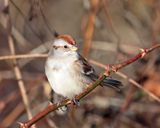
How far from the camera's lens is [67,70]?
2.98 m

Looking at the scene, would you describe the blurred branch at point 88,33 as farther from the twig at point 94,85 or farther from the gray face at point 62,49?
the twig at point 94,85

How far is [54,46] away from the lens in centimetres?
314

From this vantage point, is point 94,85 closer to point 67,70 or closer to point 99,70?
point 67,70

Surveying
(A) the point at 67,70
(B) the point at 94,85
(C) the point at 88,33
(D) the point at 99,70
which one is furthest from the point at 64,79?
(D) the point at 99,70

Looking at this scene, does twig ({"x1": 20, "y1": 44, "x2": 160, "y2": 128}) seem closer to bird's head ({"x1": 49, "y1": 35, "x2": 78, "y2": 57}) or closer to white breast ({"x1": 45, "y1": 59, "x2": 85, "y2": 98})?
white breast ({"x1": 45, "y1": 59, "x2": 85, "y2": 98})

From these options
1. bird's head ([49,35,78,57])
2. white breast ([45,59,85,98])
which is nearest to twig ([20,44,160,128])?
white breast ([45,59,85,98])

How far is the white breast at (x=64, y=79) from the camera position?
2910 millimetres

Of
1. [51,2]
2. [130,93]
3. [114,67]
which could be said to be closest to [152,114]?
[130,93]

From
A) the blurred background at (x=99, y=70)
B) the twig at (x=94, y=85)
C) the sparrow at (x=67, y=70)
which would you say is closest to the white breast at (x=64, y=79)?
the sparrow at (x=67, y=70)

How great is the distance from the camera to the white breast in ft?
9.55

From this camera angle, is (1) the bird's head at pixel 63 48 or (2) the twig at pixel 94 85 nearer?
(2) the twig at pixel 94 85

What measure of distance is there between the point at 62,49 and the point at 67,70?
179mm

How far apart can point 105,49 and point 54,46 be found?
1.32 metres

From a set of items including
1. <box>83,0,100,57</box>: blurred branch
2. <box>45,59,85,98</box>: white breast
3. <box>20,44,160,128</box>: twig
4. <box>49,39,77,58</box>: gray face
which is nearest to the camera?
<box>20,44,160,128</box>: twig
